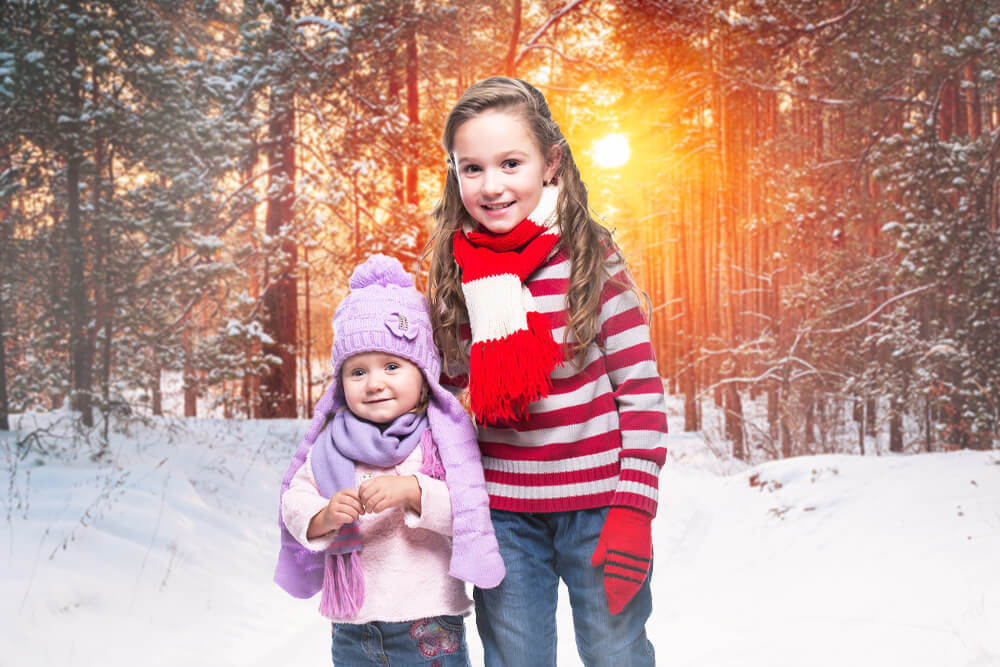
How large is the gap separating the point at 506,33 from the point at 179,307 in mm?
6058

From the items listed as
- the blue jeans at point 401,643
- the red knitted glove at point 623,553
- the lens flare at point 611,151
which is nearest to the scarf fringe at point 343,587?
the blue jeans at point 401,643

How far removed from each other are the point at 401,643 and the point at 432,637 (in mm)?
82

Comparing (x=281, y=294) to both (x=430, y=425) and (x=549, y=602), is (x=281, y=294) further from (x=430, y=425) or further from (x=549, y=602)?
(x=549, y=602)

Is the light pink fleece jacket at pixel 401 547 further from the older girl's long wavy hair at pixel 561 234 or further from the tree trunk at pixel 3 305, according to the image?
the tree trunk at pixel 3 305

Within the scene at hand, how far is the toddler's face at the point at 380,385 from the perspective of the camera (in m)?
1.86

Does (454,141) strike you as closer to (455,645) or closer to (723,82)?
(455,645)

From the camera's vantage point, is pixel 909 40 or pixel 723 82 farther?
pixel 723 82

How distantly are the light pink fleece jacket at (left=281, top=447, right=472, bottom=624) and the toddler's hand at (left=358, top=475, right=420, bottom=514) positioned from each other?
0.08 feet

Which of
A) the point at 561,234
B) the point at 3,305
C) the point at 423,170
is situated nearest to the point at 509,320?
the point at 561,234

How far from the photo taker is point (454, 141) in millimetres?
1999

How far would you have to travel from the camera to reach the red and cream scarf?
1.82 metres

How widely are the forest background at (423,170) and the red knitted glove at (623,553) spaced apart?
4593 mm

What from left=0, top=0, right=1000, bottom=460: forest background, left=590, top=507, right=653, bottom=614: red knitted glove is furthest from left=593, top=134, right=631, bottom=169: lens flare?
left=590, top=507, right=653, bottom=614: red knitted glove

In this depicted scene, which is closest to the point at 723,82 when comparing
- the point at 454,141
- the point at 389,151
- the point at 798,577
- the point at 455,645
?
the point at 389,151
